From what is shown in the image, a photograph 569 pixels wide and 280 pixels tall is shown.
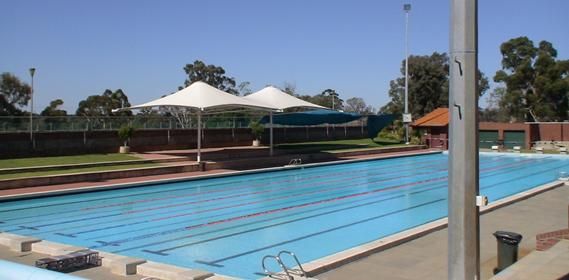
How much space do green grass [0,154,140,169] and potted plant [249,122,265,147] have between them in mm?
10689

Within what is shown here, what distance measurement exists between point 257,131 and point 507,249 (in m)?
27.6

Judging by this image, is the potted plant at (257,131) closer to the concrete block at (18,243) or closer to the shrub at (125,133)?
the shrub at (125,133)

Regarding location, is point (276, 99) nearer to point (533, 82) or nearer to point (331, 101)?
point (533, 82)

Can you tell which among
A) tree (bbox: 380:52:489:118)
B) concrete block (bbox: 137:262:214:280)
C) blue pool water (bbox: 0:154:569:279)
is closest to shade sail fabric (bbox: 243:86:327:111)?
blue pool water (bbox: 0:154:569:279)

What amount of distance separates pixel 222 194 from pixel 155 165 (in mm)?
5825

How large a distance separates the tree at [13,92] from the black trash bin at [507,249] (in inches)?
2164

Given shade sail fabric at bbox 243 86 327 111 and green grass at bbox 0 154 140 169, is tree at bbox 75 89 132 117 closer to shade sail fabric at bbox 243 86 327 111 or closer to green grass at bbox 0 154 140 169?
shade sail fabric at bbox 243 86 327 111

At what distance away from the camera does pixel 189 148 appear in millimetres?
30891

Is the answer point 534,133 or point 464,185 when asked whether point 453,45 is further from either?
point 534,133

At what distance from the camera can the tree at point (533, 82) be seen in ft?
176

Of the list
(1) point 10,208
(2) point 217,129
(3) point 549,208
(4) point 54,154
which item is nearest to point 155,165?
(4) point 54,154

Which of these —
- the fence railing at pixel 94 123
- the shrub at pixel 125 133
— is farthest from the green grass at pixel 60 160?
the fence railing at pixel 94 123

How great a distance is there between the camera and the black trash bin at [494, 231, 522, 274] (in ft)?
23.5

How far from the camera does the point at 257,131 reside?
34.3 metres
